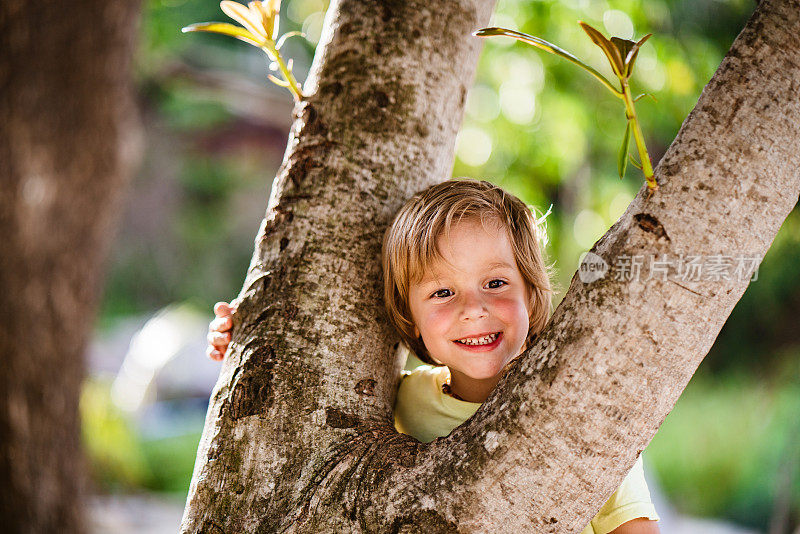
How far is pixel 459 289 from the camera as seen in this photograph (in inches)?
62.6

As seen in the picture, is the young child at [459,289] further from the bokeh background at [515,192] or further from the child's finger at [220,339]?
the bokeh background at [515,192]

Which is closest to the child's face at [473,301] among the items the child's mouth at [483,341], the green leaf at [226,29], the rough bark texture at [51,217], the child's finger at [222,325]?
the child's mouth at [483,341]

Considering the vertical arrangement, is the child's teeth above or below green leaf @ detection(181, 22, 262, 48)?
below

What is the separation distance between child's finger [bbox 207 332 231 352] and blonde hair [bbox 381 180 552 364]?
0.34m

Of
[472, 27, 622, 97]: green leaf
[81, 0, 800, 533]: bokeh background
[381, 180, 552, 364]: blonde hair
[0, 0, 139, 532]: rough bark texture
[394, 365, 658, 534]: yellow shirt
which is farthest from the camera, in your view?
[81, 0, 800, 533]: bokeh background

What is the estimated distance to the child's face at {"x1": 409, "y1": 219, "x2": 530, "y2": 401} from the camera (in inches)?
61.4

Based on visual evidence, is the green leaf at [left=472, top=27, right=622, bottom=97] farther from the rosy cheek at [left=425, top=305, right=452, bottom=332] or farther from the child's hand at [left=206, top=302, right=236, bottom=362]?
the child's hand at [left=206, top=302, right=236, bottom=362]

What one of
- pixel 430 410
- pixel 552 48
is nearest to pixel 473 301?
pixel 430 410

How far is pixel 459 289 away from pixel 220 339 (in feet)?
1.73

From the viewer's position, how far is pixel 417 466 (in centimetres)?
116

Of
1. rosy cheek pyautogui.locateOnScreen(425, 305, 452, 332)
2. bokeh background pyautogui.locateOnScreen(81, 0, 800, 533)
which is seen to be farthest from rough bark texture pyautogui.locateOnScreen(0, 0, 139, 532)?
rosy cheek pyautogui.locateOnScreen(425, 305, 452, 332)

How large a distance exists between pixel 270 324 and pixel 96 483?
5.74m

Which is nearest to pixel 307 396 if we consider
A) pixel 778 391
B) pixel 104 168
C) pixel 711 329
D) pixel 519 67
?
pixel 711 329

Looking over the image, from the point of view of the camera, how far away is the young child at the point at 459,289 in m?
1.51
